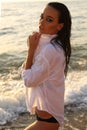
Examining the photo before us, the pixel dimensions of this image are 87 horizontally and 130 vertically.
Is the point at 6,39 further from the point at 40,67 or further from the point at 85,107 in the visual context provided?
the point at 40,67

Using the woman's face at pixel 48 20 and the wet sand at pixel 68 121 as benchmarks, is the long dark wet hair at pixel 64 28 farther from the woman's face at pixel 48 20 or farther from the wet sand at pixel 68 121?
the wet sand at pixel 68 121

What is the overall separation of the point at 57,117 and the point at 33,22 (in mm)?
14861

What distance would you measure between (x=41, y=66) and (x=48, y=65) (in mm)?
51

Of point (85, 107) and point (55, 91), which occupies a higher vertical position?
point (55, 91)

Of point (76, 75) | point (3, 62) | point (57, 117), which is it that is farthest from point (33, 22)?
point (57, 117)

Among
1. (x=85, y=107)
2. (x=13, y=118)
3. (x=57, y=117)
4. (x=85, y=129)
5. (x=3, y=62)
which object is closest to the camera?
(x=57, y=117)

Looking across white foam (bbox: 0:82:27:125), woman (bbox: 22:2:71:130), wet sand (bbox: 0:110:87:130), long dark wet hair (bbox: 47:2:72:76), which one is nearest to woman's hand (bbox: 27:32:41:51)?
woman (bbox: 22:2:71:130)

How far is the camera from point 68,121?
224 inches

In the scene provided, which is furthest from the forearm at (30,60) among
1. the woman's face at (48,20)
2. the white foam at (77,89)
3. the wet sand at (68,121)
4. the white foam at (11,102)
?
the white foam at (77,89)

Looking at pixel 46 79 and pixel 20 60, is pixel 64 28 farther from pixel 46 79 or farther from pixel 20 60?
pixel 20 60

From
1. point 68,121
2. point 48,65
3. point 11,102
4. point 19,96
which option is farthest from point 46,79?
point 19,96

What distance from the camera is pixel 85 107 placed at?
6348 millimetres

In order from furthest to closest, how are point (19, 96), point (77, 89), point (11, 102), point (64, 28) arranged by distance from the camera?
point (77, 89)
point (19, 96)
point (11, 102)
point (64, 28)

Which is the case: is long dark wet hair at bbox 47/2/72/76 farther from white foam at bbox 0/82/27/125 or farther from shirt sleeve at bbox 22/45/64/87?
white foam at bbox 0/82/27/125
